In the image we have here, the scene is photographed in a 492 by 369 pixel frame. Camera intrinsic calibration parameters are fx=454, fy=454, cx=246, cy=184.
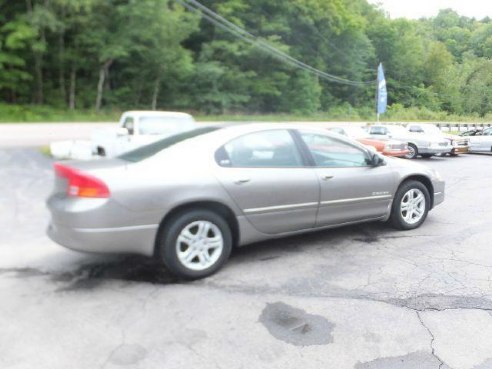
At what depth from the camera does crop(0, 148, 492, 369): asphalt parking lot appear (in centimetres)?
295

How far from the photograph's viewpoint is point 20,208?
7.17 m

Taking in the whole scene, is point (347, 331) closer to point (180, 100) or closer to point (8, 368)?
point (8, 368)

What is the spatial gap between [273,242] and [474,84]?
82.9 m

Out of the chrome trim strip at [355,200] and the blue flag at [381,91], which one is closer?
the chrome trim strip at [355,200]

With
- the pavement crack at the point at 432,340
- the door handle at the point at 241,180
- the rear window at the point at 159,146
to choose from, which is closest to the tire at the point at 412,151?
the rear window at the point at 159,146

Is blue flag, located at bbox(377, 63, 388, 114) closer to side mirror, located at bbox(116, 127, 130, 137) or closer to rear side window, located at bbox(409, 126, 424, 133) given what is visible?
rear side window, located at bbox(409, 126, 424, 133)

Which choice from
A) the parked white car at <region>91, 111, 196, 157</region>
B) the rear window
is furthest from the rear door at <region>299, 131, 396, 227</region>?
the parked white car at <region>91, 111, 196, 157</region>

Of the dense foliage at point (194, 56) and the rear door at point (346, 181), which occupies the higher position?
the dense foliage at point (194, 56)

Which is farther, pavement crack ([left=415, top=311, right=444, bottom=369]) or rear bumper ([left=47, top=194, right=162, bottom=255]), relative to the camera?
rear bumper ([left=47, top=194, right=162, bottom=255])

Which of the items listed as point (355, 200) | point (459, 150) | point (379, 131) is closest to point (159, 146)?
point (355, 200)

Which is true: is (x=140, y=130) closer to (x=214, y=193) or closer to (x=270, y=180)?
(x=270, y=180)

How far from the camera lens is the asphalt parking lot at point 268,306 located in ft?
9.66

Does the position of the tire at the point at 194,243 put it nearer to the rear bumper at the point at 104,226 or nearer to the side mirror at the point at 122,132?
the rear bumper at the point at 104,226

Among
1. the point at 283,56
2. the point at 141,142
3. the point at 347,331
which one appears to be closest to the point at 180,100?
the point at 283,56
